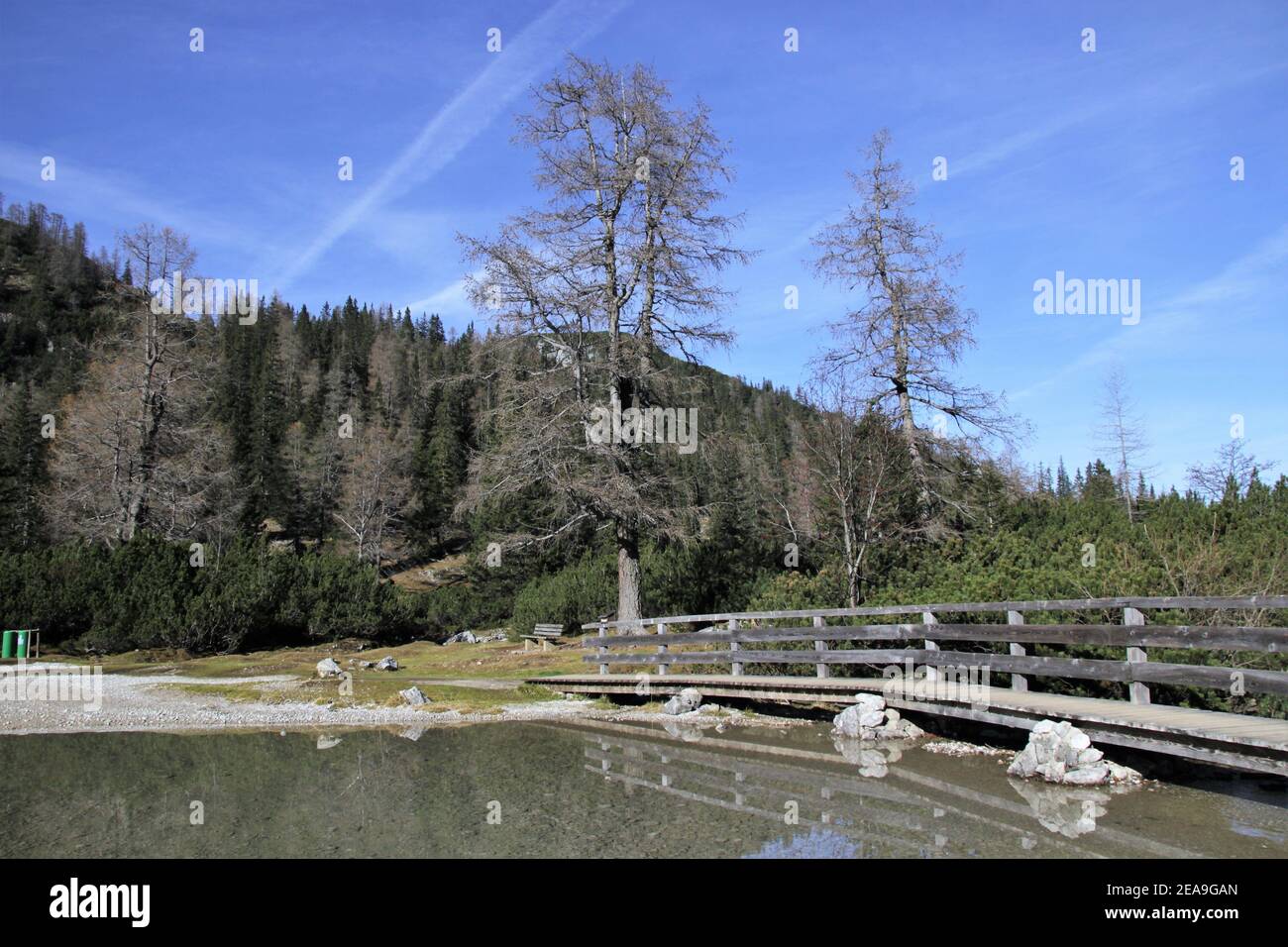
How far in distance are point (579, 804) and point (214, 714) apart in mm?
8039

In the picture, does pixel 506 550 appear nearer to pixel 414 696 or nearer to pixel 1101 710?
pixel 414 696

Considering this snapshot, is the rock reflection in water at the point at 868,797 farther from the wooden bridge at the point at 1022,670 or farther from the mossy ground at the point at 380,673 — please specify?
the mossy ground at the point at 380,673

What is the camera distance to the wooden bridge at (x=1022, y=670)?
24.2 feet

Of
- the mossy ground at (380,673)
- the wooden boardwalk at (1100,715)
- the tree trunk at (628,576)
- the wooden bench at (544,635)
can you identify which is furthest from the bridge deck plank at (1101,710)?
the wooden bench at (544,635)

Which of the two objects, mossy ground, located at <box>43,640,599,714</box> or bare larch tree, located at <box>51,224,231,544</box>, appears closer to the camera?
mossy ground, located at <box>43,640,599,714</box>

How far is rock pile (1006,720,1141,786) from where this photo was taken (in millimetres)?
8414

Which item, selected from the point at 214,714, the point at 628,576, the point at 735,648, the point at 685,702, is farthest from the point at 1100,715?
the point at 628,576

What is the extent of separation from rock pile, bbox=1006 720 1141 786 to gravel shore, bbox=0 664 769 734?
5.27m

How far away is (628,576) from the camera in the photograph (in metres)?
19.8

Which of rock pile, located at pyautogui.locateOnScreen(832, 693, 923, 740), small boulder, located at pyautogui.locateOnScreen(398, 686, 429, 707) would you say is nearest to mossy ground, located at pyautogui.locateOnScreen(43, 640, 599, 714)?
small boulder, located at pyautogui.locateOnScreen(398, 686, 429, 707)

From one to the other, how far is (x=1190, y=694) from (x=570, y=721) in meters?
8.64

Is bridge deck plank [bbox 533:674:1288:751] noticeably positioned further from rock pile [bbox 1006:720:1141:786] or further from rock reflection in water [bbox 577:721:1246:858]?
rock reflection in water [bbox 577:721:1246:858]
